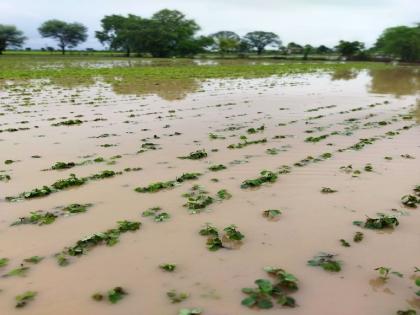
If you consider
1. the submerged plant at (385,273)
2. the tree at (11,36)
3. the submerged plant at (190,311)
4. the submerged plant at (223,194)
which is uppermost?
the tree at (11,36)

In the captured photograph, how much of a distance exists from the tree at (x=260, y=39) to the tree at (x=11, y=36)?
184 feet

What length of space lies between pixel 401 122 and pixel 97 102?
11422 mm

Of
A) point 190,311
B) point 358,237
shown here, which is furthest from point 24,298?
point 358,237

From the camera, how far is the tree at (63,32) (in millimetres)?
104938

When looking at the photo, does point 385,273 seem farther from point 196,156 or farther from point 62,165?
point 62,165

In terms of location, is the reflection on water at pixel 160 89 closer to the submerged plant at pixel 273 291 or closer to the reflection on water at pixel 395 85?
the reflection on water at pixel 395 85

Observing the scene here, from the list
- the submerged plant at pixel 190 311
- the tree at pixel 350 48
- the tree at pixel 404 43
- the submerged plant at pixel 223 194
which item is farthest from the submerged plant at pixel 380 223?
the tree at pixel 350 48

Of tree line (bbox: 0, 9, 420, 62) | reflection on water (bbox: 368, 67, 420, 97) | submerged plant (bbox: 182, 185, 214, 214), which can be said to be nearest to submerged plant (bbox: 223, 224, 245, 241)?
submerged plant (bbox: 182, 185, 214, 214)

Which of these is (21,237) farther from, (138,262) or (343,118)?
(343,118)

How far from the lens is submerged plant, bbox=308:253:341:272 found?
4.88 m

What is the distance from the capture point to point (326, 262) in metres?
5.01

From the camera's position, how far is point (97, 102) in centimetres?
1784

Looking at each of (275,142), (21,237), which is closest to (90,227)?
(21,237)

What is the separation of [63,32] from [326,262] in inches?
4411
